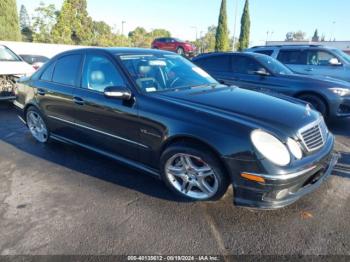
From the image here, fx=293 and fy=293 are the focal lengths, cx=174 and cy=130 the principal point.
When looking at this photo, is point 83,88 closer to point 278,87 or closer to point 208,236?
point 208,236

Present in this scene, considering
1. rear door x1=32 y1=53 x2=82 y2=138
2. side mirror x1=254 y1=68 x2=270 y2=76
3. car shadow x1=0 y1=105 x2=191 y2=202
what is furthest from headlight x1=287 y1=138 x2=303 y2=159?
side mirror x1=254 y1=68 x2=270 y2=76

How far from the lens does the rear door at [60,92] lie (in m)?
3.98

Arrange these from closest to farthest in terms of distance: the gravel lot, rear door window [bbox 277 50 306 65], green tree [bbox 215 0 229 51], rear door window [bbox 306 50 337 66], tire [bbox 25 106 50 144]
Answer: the gravel lot
tire [bbox 25 106 50 144]
rear door window [bbox 306 50 337 66]
rear door window [bbox 277 50 306 65]
green tree [bbox 215 0 229 51]

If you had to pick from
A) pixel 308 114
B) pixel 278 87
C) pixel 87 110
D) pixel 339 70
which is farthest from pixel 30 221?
pixel 339 70

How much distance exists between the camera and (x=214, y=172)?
2.79 m

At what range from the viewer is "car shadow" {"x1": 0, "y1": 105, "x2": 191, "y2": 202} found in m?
3.43

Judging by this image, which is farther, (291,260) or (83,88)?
(83,88)

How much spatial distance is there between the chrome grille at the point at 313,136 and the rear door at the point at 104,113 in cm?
170

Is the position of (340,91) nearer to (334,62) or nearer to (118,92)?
(334,62)

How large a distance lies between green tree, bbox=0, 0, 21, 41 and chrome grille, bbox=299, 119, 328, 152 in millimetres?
27589

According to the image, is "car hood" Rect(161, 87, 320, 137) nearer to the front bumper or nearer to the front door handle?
the front bumper

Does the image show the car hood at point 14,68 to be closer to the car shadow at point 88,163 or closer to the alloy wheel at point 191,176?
the car shadow at point 88,163

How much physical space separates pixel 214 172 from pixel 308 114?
1232 millimetres

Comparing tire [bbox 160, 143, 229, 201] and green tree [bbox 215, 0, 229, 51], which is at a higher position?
green tree [bbox 215, 0, 229, 51]
